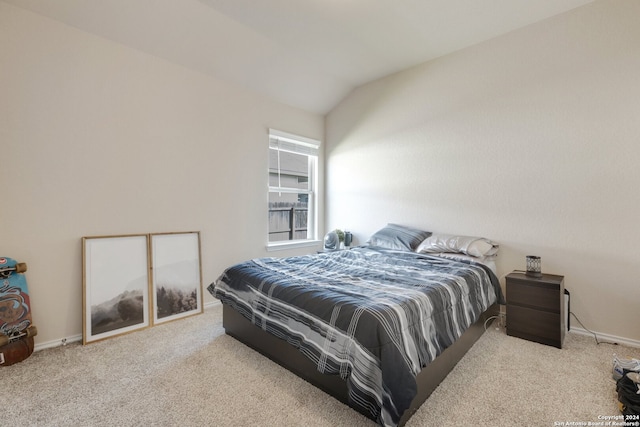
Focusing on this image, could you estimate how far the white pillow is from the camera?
282 cm

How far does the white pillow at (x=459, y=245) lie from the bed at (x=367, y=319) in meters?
0.11

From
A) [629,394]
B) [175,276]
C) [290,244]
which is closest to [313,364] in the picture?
[629,394]

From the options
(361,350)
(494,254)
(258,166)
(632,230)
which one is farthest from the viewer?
(258,166)

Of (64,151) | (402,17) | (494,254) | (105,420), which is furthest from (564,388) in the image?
(64,151)

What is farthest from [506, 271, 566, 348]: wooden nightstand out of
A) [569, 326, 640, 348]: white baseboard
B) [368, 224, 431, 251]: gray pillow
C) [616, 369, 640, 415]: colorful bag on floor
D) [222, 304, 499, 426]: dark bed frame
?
[368, 224, 431, 251]: gray pillow

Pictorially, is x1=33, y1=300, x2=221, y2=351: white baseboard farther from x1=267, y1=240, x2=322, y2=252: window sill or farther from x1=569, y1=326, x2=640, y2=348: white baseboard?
x1=569, y1=326, x2=640, y2=348: white baseboard

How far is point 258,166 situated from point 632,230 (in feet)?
12.2

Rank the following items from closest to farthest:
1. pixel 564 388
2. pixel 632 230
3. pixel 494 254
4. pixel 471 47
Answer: pixel 564 388
pixel 632 230
pixel 494 254
pixel 471 47

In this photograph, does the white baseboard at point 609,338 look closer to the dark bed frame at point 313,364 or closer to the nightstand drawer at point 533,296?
the nightstand drawer at point 533,296

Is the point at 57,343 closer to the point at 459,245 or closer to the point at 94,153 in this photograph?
the point at 94,153

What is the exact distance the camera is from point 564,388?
178 centimetres

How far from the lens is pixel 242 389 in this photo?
1.78 metres

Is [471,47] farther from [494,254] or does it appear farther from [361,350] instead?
[361,350]

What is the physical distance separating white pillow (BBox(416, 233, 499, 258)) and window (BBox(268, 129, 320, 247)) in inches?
74.4
